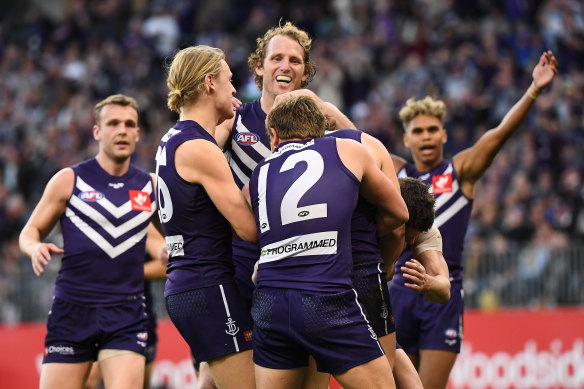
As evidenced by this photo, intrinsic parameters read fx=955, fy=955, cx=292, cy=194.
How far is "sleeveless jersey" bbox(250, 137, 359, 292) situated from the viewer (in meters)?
5.60

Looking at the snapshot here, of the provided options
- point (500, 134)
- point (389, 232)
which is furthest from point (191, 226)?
point (500, 134)

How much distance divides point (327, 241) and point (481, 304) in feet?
28.5

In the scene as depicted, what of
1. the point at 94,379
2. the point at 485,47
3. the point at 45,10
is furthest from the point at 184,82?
the point at 45,10

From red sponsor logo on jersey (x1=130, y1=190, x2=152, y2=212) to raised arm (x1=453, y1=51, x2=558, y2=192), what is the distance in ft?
9.17

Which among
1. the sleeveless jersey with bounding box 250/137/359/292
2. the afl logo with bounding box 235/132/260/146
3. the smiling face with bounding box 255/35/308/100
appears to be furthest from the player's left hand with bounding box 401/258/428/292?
the smiling face with bounding box 255/35/308/100

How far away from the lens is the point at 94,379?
8914 mm

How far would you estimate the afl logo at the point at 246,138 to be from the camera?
23.6 feet

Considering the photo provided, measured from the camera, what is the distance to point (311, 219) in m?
5.59

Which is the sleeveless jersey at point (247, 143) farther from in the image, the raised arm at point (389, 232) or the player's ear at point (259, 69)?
the raised arm at point (389, 232)

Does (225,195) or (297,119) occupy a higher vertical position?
(297,119)

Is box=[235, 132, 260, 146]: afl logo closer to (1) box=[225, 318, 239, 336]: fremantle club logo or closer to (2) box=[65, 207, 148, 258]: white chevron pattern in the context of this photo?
(2) box=[65, 207, 148, 258]: white chevron pattern

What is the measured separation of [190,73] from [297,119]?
87 centimetres

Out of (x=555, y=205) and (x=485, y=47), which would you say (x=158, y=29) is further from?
(x=555, y=205)

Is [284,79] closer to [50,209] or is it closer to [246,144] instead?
[246,144]
